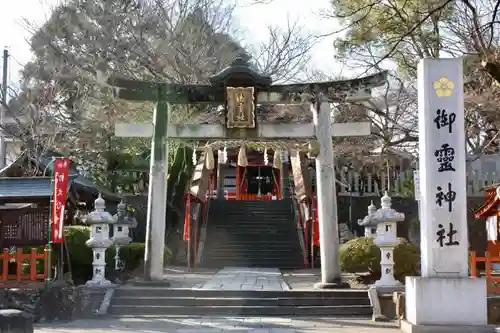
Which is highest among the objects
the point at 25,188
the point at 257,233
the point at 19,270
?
the point at 25,188

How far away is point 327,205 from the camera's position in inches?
590

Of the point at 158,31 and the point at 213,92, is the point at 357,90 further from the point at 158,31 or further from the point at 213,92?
the point at 158,31

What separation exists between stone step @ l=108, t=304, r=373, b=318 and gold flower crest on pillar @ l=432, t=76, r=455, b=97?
4966mm

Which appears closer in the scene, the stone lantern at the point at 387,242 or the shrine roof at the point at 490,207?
the stone lantern at the point at 387,242

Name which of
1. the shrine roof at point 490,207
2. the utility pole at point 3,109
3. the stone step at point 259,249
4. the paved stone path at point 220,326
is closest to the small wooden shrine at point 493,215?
the shrine roof at point 490,207

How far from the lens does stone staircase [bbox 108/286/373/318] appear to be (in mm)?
13058

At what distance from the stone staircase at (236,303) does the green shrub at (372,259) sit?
3.07ft

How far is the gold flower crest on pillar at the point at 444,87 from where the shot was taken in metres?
10.8

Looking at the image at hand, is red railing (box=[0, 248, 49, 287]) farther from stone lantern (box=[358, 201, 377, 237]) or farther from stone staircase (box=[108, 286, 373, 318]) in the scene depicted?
stone lantern (box=[358, 201, 377, 237])

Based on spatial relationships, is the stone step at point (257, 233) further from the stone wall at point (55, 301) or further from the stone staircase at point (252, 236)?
the stone wall at point (55, 301)

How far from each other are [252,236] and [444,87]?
50.8ft

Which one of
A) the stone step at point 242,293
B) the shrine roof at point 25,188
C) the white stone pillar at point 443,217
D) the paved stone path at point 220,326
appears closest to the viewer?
the white stone pillar at point 443,217

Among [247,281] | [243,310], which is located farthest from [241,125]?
[243,310]

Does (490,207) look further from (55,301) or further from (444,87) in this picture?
(55,301)
